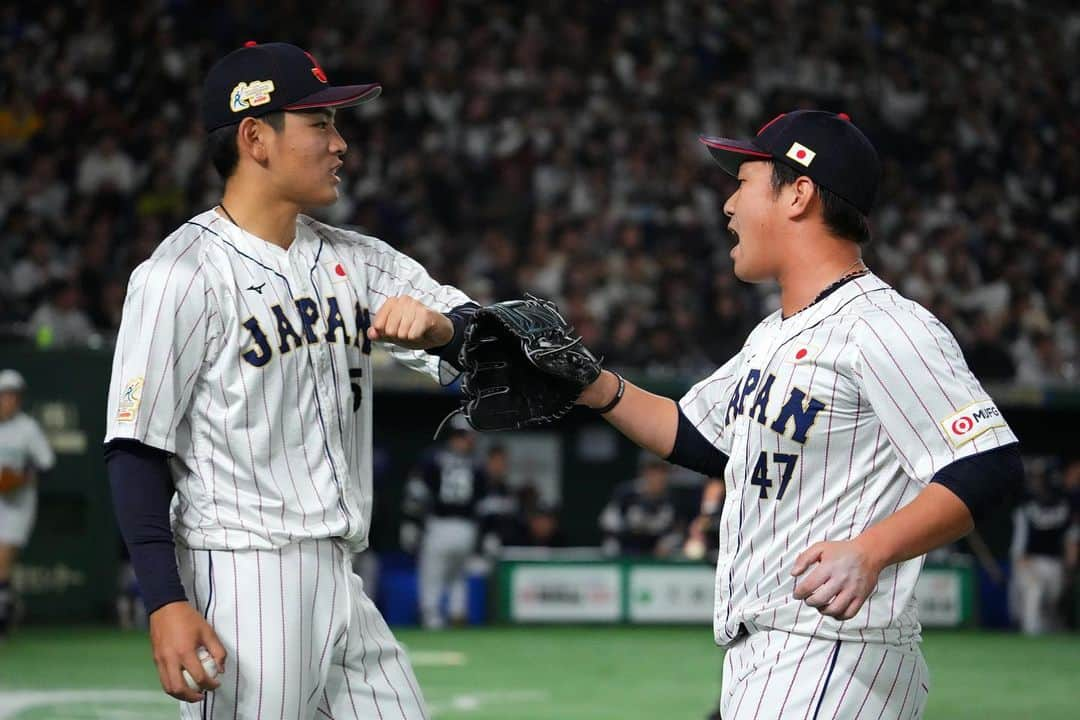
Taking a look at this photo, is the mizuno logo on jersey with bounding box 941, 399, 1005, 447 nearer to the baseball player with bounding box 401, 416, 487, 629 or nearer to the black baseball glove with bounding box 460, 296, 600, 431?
the black baseball glove with bounding box 460, 296, 600, 431

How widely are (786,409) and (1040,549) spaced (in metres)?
12.6

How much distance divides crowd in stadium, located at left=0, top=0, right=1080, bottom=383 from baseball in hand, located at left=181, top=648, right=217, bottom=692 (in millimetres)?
11509

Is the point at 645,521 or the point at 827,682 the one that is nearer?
the point at 827,682

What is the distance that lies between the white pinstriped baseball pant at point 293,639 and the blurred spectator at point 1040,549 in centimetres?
1274

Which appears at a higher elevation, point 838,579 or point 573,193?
point 573,193

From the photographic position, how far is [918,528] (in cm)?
302

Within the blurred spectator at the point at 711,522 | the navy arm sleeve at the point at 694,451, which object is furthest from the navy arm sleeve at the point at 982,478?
the blurred spectator at the point at 711,522

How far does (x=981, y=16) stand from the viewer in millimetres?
20359

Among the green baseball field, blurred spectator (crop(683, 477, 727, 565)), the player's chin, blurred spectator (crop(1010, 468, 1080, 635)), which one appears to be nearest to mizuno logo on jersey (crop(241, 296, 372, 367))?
the player's chin

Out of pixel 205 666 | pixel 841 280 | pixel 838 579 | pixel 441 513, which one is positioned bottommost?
pixel 441 513

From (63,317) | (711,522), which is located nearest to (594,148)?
(63,317)

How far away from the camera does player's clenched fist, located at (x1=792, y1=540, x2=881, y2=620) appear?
9.68 feet

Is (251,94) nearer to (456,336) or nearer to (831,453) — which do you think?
(456,336)

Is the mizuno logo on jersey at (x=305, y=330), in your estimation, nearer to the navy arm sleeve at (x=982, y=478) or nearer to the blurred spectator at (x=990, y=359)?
the navy arm sleeve at (x=982, y=478)
